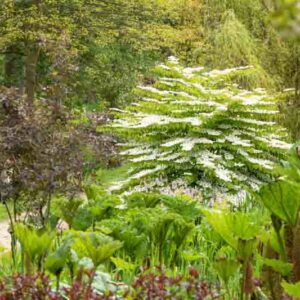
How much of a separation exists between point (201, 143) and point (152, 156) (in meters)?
0.66

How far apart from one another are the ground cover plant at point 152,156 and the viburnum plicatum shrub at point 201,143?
27 mm

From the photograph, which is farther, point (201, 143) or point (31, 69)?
point (31, 69)

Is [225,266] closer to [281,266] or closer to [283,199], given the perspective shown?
[281,266]

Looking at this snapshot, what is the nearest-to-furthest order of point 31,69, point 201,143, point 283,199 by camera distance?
1. point 283,199
2. point 201,143
3. point 31,69

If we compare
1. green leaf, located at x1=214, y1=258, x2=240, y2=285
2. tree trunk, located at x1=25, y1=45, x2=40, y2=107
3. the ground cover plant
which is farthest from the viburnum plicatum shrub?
tree trunk, located at x1=25, y1=45, x2=40, y2=107

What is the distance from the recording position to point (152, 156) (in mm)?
9148

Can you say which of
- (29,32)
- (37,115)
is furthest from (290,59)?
(37,115)

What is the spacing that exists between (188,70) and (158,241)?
743cm

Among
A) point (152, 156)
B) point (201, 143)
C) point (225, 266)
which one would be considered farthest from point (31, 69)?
point (225, 266)

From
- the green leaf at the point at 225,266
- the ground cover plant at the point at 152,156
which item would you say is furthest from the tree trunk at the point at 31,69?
the green leaf at the point at 225,266

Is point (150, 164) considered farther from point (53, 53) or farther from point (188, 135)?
point (53, 53)

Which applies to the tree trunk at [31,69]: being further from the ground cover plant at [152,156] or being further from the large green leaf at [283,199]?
the large green leaf at [283,199]

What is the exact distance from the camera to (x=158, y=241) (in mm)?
3482

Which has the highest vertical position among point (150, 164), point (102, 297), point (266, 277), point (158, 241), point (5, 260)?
point (102, 297)
